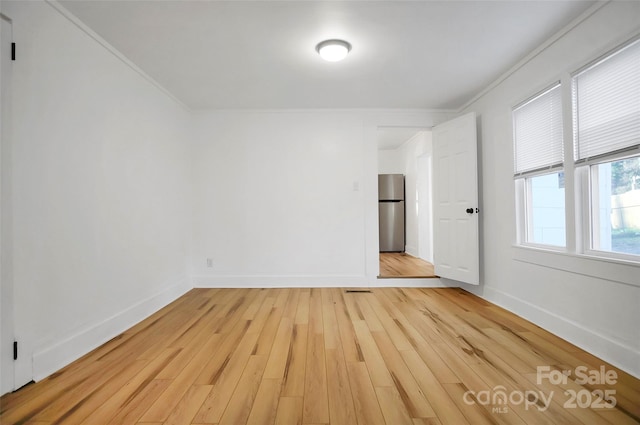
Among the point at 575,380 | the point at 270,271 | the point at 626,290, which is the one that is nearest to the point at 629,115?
the point at 626,290

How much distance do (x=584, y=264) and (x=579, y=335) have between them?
21.1 inches

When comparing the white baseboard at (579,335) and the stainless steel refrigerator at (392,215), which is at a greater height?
the stainless steel refrigerator at (392,215)

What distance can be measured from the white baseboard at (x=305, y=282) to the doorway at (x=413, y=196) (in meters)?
0.57

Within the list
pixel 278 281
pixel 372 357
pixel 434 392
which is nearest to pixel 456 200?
pixel 372 357

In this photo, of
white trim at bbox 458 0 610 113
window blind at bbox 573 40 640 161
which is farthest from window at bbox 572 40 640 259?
white trim at bbox 458 0 610 113

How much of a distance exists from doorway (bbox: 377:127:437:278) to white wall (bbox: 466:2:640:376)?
1.55m

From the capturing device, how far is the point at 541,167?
95.7 inches

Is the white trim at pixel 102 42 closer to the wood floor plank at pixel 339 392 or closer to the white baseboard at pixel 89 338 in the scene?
the white baseboard at pixel 89 338

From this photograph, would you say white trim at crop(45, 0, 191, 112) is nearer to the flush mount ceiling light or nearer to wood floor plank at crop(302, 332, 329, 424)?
the flush mount ceiling light

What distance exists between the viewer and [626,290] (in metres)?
1.73

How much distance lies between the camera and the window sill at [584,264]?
171 centimetres

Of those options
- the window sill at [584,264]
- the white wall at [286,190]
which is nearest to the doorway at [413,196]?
the white wall at [286,190]

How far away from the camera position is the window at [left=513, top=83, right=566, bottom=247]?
90.2 inches

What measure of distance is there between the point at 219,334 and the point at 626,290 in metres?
2.90
